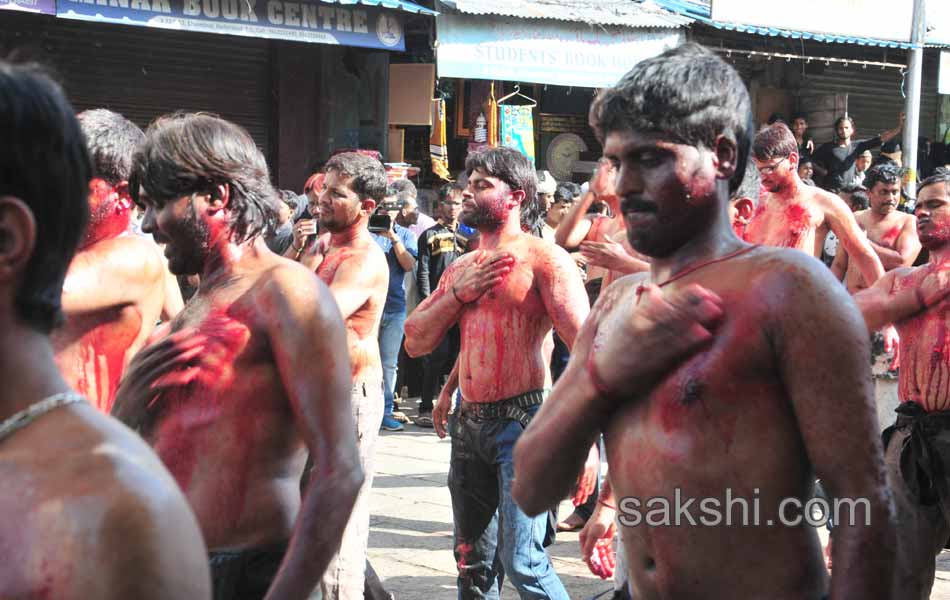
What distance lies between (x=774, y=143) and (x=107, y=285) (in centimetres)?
Answer: 417

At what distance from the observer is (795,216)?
7.25m

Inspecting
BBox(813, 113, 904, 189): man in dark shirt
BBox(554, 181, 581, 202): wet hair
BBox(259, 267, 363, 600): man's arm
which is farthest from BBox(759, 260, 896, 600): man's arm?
BBox(813, 113, 904, 189): man in dark shirt

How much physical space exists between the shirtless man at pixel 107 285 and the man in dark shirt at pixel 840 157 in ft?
38.9

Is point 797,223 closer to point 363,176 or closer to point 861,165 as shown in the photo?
point 363,176

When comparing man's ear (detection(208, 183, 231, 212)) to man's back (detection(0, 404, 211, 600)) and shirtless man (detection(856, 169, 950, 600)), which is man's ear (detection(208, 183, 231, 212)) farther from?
shirtless man (detection(856, 169, 950, 600))

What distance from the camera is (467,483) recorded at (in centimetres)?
509

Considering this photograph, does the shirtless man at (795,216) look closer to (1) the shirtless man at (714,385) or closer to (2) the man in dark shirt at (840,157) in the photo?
(1) the shirtless man at (714,385)

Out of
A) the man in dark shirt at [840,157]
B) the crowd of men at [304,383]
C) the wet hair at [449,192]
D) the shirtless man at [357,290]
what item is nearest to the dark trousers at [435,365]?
the wet hair at [449,192]

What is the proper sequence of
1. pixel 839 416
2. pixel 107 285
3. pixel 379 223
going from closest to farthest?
pixel 839 416 → pixel 107 285 → pixel 379 223

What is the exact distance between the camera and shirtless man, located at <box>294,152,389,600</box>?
195 inches

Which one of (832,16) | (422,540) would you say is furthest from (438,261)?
(832,16)

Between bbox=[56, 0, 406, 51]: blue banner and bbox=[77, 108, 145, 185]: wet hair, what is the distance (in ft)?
21.1

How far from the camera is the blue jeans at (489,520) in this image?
4.82 metres

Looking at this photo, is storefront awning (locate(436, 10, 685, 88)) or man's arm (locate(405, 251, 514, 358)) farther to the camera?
storefront awning (locate(436, 10, 685, 88))
